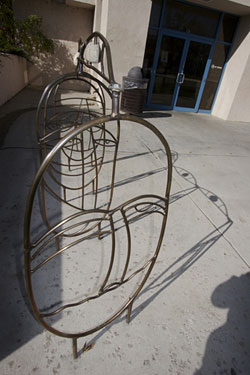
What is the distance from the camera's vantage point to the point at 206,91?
7312 mm

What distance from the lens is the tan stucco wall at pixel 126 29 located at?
5000mm

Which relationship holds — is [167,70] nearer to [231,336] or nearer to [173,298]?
[173,298]

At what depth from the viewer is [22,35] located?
22.4 feet

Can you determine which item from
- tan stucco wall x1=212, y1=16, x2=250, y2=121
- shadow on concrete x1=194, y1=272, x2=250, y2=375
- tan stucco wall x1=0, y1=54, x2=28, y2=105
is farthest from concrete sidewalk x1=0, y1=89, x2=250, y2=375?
tan stucco wall x1=212, y1=16, x2=250, y2=121

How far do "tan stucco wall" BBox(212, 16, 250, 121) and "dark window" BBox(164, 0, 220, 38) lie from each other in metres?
0.80

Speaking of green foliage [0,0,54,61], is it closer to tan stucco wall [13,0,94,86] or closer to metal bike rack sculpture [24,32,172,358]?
tan stucco wall [13,0,94,86]

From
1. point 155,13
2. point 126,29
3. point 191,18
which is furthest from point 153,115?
point 191,18

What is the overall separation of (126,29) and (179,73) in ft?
7.41

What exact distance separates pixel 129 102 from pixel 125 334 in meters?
5.10

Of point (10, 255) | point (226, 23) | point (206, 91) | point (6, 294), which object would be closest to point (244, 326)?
point (6, 294)

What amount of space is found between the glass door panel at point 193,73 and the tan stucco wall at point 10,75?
15.6 feet

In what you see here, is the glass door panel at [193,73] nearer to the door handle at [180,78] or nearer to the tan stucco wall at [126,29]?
the door handle at [180,78]

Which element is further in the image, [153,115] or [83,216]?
[153,115]

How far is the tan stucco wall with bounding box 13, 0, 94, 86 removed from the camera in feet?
A: 23.7
